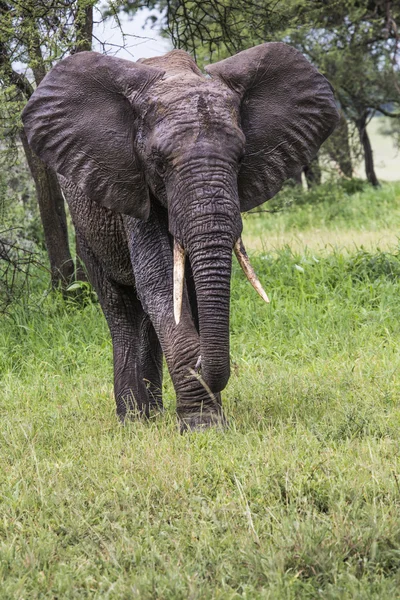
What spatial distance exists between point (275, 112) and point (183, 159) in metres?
1.04

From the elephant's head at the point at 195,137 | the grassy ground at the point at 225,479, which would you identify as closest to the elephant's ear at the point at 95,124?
the elephant's head at the point at 195,137

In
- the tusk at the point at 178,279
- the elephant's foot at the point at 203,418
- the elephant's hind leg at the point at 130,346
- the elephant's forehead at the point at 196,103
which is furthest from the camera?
the elephant's hind leg at the point at 130,346

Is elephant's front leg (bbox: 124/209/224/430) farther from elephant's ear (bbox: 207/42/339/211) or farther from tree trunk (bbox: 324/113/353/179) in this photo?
tree trunk (bbox: 324/113/353/179)

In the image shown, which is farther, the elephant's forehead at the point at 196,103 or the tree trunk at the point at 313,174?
the tree trunk at the point at 313,174

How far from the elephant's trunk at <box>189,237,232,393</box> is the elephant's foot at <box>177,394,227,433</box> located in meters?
0.45

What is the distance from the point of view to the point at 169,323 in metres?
5.18

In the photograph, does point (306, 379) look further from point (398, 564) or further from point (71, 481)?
point (398, 564)

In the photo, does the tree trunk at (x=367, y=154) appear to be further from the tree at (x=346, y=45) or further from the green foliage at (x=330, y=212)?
the green foliage at (x=330, y=212)

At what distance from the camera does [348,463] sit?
434cm

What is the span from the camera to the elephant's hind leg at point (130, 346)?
6309 mm

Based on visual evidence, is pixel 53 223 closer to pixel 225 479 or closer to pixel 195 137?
pixel 195 137

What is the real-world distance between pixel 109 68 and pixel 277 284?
4.49 m

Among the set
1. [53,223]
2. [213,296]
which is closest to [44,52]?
[53,223]

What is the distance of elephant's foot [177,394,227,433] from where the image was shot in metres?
5.08
